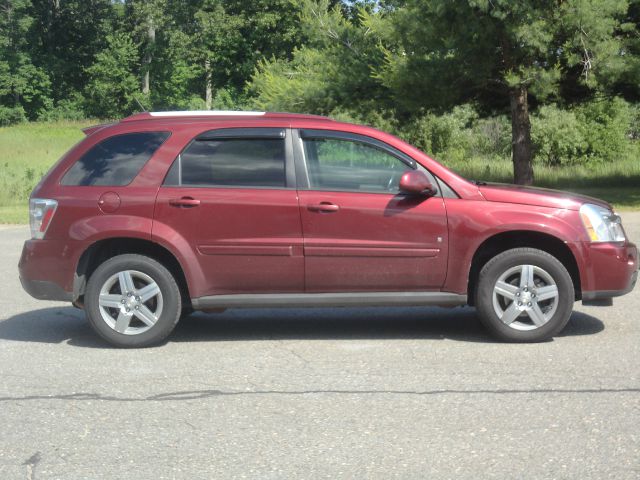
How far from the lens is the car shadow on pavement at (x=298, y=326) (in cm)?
794

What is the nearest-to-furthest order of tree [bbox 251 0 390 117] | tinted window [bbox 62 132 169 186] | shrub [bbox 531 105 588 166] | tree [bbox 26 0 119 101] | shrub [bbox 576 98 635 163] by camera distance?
1. tinted window [bbox 62 132 169 186]
2. tree [bbox 251 0 390 117]
3. shrub [bbox 531 105 588 166]
4. shrub [bbox 576 98 635 163]
5. tree [bbox 26 0 119 101]

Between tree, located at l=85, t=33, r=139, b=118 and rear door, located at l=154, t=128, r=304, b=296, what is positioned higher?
tree, located at l=85, t=33, r=139, b=118

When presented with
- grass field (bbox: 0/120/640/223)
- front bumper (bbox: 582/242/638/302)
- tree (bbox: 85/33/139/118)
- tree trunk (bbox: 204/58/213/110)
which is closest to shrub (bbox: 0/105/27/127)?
tree (bbox: 85/33/139/118)

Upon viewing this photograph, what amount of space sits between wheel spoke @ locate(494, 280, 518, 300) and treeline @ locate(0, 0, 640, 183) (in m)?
4.99

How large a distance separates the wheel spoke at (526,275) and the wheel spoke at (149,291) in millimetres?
2798

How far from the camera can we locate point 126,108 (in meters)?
71.4

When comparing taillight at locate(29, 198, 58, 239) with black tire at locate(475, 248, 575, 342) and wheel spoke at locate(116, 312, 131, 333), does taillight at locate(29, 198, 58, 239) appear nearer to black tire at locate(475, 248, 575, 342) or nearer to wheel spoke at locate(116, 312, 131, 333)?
wheel spoke at locate(116, 312, 131, 333)

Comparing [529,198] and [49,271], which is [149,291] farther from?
[529,198]

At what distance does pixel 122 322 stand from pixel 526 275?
3.13 metres

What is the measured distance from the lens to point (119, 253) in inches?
305

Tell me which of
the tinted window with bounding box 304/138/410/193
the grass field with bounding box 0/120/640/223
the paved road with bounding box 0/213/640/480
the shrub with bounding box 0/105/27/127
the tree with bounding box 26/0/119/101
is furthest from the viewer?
the tree with bounding box 26/0/119/101

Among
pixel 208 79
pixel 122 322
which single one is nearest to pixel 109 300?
pixel 122 322

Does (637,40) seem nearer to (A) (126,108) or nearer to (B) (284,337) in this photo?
(B) (284,337)

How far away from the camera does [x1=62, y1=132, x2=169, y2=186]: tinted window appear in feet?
24.9
